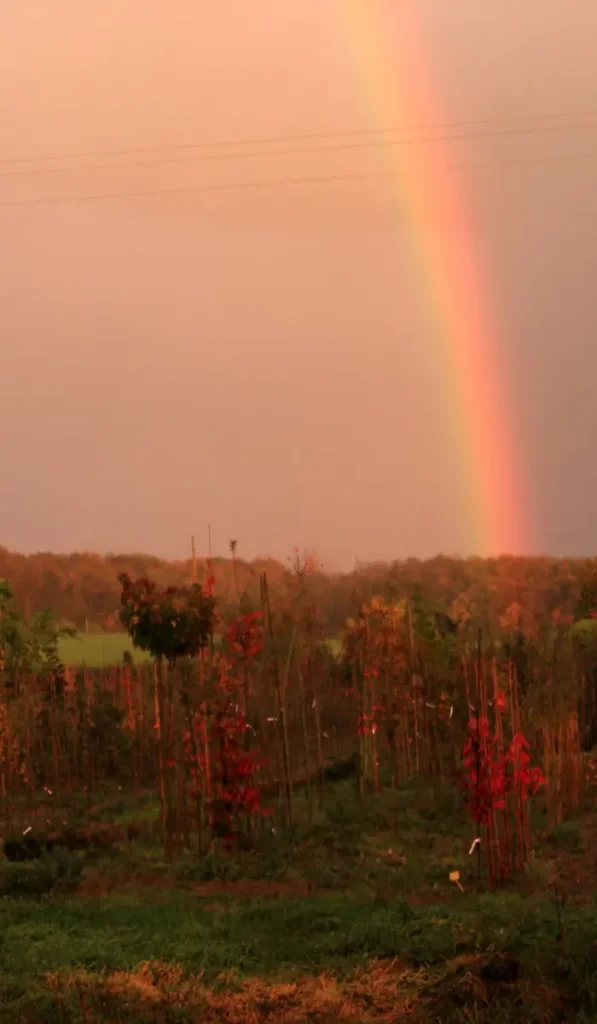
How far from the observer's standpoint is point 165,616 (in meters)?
10.5

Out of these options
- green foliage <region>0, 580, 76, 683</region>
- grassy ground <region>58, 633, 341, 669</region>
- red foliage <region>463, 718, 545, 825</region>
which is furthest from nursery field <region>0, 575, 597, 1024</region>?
grassy ground <region>58, 633, 341, 669</region>

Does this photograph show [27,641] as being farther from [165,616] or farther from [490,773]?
[490,773]

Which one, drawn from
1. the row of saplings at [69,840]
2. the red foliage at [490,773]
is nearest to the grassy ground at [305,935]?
the row of saplings at [69,840]

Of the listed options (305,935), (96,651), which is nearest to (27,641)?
(96,651)

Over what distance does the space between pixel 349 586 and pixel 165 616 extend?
341 inches

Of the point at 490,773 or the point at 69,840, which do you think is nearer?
the point at 490,773

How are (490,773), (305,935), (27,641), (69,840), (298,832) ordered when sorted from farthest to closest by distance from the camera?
(27,641), (69,840), (298,832), (490,773), (305,935)

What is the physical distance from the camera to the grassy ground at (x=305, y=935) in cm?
522

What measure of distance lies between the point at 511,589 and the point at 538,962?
73.9 feet

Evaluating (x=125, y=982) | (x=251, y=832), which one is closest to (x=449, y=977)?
(x=125, y=982)

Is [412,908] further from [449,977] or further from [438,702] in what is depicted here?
[438,702]

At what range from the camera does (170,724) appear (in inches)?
418

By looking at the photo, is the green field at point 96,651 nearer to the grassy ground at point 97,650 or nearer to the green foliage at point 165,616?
the grassy ground at point 97,650

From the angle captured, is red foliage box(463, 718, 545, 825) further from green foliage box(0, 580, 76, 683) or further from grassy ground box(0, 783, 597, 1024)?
green foliage box(0, 580, 76, 683)
